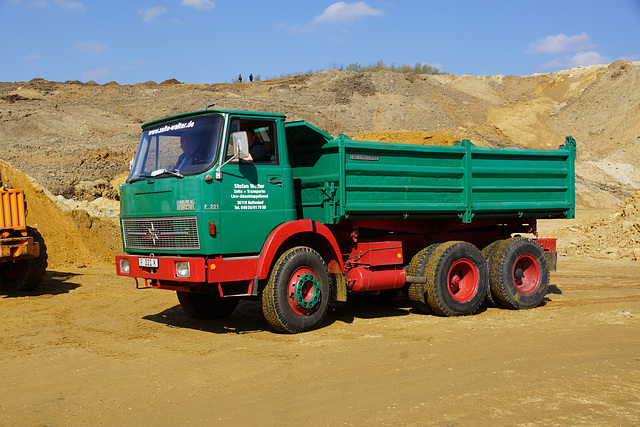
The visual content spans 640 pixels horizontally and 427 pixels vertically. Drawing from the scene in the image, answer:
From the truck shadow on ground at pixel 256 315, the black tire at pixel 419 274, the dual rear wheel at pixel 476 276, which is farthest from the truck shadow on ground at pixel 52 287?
the dual rear wheel at pixel 476 276

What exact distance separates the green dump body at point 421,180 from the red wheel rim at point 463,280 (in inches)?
28.7

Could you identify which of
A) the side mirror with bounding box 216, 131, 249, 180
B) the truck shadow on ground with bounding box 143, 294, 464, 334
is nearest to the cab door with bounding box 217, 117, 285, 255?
the side mirror with bounding box 216, 131, 249, 180

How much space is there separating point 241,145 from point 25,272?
6.91 metres

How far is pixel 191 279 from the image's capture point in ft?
23.6

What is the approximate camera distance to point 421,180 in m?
9.03

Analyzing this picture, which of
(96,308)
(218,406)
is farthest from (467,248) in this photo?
(96,308)

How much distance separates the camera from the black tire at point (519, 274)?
970cm

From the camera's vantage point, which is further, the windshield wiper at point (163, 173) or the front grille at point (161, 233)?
the windshield wiper at point (163, 173)

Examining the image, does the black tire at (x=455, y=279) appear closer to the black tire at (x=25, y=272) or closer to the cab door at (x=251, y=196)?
the cab door at (x=251, y=196)

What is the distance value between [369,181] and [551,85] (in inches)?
2257

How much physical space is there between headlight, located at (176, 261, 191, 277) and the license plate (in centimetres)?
44

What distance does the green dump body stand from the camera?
27.0 ft

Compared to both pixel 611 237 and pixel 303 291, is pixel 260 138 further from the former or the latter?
pixel 611 237

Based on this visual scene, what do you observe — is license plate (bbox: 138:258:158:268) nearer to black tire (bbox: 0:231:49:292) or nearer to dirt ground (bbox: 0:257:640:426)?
dirt ground (bbox: 0:257:640:426)
